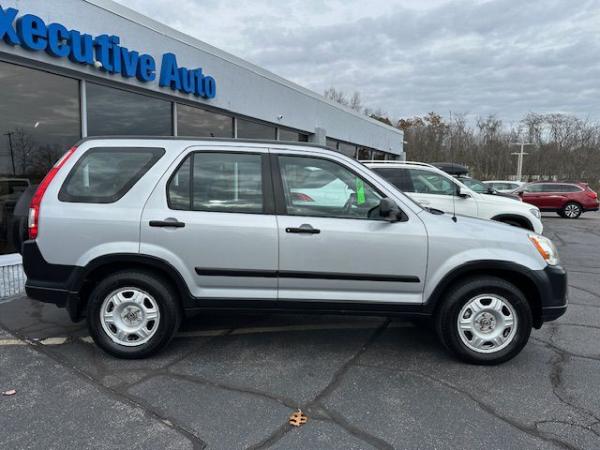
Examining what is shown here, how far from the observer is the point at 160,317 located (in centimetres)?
374

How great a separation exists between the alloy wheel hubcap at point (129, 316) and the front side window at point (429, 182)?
629 centimetres

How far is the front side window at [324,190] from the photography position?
3.71m

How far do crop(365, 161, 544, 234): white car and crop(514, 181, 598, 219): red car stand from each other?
13327 mm

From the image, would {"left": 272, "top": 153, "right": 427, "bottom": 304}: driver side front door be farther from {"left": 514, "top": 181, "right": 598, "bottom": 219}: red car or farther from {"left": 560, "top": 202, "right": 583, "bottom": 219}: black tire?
{"left": 560, "top": 202, "right": 583, "bottom": 219}: black tire

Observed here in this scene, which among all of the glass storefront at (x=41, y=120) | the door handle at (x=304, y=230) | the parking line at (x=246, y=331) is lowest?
the parking line at (x=246, y=331)

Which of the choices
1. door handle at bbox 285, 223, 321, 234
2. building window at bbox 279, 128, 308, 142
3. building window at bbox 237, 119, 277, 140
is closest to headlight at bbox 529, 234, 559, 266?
door handle at bbox 285, 223, 321, 234

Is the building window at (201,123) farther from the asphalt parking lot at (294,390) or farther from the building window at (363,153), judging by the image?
the building window at (363,153)

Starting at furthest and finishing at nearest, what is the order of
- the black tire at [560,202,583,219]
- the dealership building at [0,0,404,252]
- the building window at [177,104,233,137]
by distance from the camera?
the black tire at [560,202,583,219], the building window at [177,104,233,137], the dealership building at [0,0,404,252]

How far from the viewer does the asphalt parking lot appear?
2.75 m

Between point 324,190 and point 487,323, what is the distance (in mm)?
1766

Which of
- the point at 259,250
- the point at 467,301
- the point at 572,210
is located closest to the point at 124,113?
the point at 259,250

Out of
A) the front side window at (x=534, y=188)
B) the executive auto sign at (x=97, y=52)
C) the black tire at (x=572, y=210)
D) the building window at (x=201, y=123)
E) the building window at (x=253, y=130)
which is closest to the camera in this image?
the executive auto sign at (x=97, y=52)

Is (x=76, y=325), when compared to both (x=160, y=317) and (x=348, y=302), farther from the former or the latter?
(x=348, y=302)

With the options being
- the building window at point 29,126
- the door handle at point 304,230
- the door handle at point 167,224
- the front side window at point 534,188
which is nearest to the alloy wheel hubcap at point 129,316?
the door handle at point 167,224
